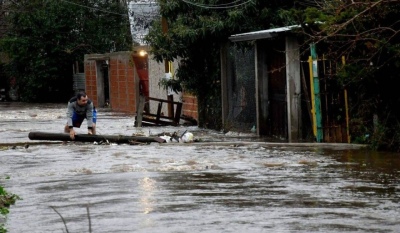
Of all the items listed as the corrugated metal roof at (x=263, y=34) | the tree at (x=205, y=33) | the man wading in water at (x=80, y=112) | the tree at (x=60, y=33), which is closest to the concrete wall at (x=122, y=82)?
the tree at (x=60, y=33)

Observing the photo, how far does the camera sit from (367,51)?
61.2ft

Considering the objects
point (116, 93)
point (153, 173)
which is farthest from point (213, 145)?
point (116, 93)

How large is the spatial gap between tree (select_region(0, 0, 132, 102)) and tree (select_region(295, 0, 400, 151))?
3615 centimetres

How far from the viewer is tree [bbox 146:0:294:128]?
93.7 feet

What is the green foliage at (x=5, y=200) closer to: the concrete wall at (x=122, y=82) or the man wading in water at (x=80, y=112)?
the man wading in water at (x=80, y=112)

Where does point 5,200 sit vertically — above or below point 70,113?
below

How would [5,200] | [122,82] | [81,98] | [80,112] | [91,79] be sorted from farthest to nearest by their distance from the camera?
1. [91,79]
2. [122,82]
3. [80,112]
4. [81,98]
5. [5,200]

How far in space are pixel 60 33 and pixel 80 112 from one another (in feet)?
105

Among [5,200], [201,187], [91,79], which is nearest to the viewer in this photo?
[5,200]

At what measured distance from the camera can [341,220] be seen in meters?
11.5

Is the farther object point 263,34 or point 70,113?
point 70,113

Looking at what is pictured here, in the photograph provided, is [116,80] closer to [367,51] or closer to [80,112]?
[80,112]

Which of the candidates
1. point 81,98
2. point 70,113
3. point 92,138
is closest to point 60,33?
point 70,113

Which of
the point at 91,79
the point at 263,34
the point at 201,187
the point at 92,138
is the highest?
the point at 263,34
